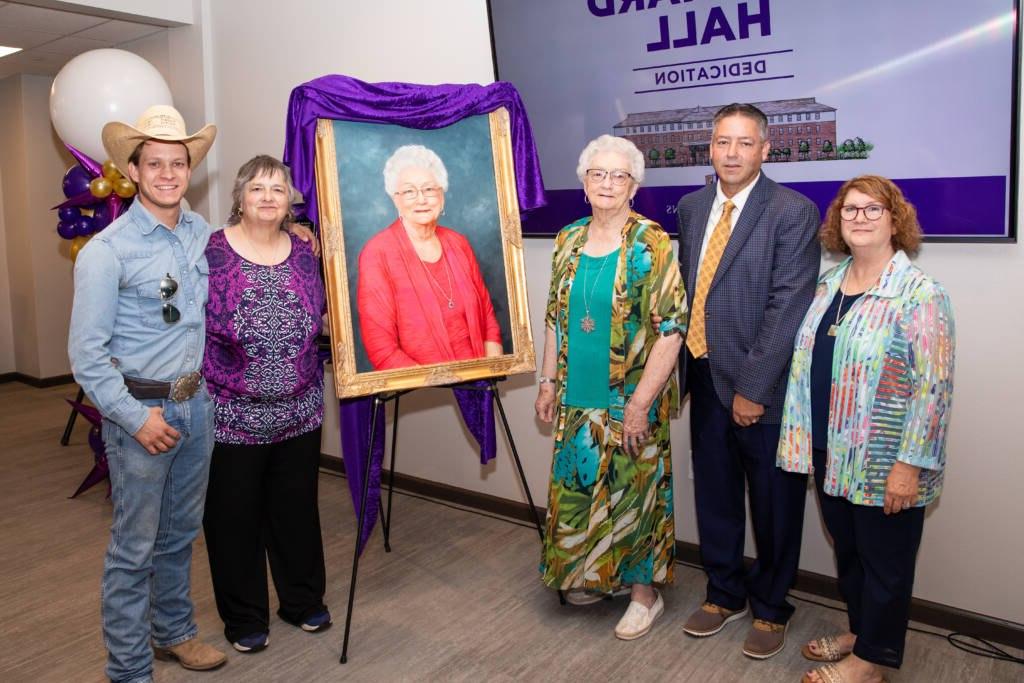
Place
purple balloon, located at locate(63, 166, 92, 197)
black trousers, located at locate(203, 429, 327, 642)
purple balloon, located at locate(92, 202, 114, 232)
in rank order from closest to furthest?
black trousers, located at locate(203, 429, 327, 642), purple balloon, located at locate(92, 202, 114, 232), purple balloon, located at locate(63, 166, 92, 197)

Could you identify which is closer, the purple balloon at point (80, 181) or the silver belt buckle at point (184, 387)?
the silver belt buckle at point (184, 387)

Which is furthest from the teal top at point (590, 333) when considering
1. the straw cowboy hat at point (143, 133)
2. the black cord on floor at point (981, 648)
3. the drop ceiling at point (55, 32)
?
the drop ceiling at point (55, 32)

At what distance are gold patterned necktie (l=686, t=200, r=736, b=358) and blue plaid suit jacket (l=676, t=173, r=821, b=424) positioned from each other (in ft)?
0.20

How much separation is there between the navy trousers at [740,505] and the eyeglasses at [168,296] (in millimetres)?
1595

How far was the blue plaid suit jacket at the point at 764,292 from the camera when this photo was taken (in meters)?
2.53

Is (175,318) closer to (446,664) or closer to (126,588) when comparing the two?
(126,588)

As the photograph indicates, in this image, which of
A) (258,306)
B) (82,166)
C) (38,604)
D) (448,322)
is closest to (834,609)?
(448,322)

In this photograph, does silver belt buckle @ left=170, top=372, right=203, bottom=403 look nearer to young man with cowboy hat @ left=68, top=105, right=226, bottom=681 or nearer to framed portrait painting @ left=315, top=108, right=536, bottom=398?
young man with cowboy hat @ left=68, top=105, right=226, bottom=681

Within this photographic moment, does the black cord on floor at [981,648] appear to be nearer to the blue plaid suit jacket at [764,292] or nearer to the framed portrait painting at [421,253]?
the blue plaid suit jacket at [764,292]

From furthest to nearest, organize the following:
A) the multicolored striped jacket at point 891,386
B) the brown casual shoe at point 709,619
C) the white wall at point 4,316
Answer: the white wall at point 4,316 < the brown casual shoe at point 709,619 < the multicolored striped jacket at point 891,386

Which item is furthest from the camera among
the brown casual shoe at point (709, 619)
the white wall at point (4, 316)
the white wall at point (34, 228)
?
the white wall at point (4, 316)

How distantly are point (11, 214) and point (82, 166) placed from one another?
2.91m

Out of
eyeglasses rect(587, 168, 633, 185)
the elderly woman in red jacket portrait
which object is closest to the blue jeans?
the elderly woman in red jacket portrait

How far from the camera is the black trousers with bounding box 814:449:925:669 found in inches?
92.0
